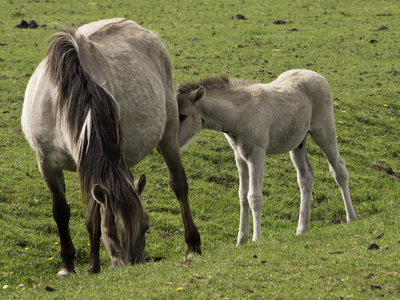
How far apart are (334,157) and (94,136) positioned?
201 inches

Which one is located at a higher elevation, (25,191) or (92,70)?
(92,70)

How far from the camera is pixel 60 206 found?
6734 mm

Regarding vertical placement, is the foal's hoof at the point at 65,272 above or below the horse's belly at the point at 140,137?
below

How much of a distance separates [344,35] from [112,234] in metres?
19.5

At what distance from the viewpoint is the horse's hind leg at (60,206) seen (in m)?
6.38

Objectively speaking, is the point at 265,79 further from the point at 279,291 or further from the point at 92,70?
the point at 279,291

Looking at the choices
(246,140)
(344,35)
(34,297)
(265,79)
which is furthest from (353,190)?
(344,35)

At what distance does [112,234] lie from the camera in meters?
5.29

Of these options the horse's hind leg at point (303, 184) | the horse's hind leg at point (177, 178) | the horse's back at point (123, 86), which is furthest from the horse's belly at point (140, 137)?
the horse's hind leg at point (303, 184)

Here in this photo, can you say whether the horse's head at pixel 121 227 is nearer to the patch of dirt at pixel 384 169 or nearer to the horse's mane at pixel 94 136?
the horse's mane at pixel 94 136

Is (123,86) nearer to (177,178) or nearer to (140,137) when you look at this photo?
(140,137)

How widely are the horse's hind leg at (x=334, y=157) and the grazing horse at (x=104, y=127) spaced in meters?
2.63

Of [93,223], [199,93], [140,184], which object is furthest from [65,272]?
[199,93]

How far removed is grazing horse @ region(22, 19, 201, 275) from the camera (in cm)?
526
